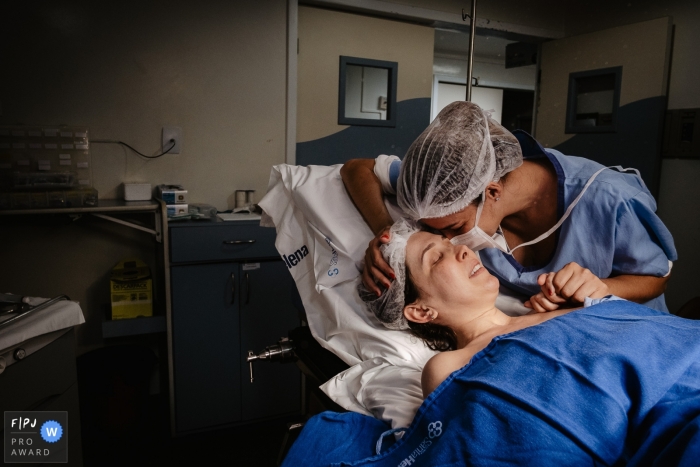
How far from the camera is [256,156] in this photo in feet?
9.11

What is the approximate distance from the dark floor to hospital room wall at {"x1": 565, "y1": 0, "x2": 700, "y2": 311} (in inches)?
94.9

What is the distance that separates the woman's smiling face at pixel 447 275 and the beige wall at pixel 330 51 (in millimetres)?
1762

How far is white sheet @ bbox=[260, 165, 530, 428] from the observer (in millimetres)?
1089

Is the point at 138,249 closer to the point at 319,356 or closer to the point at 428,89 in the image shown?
the point at 319,356

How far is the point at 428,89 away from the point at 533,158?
1.87 metres

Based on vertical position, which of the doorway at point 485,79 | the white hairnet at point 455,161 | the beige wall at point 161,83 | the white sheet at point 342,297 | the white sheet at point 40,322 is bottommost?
the white sheet at point 40,322

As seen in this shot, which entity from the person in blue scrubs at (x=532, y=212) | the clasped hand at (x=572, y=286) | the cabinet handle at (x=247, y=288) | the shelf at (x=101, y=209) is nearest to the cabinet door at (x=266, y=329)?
the cabinet handle at (x=247, y=288)

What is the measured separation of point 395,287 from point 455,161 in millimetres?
354

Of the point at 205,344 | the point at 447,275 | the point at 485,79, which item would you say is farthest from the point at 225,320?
the point at 485,79

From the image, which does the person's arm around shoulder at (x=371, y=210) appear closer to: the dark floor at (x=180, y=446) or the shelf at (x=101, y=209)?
the shelf at (x=101, y=209)

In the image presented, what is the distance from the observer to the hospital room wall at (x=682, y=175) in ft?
9.22

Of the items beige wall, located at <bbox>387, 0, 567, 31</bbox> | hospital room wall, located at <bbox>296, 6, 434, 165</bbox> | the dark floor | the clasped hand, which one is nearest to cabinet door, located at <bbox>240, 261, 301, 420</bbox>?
the dark floor

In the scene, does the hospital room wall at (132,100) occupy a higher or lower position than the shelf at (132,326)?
higher

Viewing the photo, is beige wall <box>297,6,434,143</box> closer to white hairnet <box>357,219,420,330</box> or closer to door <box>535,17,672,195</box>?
door <box>535,17,672,195</box>
